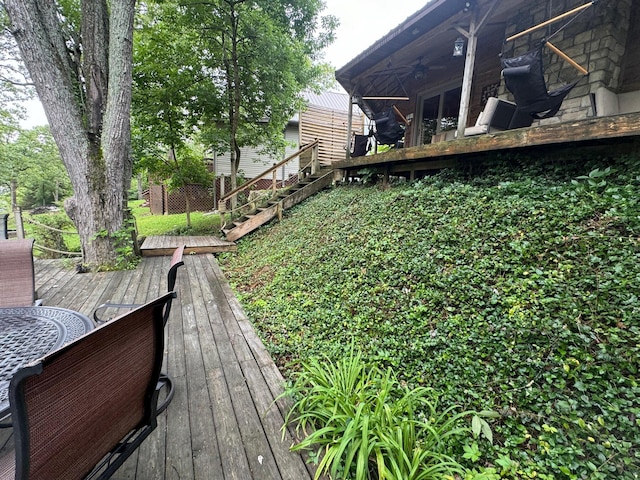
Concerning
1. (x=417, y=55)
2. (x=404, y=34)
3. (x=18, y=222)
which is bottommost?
(x=18, y=222)

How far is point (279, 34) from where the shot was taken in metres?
6.39

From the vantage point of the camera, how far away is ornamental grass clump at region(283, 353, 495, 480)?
4.25ft

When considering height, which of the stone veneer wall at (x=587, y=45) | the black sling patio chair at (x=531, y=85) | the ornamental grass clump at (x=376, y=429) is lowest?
the ornamental grass clump at (x=376, y=429)

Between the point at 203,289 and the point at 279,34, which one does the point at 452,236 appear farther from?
the point at 279,34

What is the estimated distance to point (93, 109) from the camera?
14.1ft

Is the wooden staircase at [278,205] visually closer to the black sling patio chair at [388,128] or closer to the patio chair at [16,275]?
the black sling patio chair at [388,128]

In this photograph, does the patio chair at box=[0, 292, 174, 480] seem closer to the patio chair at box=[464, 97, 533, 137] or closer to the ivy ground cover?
the ivy ground cover

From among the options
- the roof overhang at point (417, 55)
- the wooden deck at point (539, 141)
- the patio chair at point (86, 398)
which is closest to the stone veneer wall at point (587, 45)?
the roof overhang at point (417, 55)

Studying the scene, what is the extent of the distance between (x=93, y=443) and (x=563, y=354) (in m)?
2.15

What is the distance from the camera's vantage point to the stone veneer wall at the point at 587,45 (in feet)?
12.0

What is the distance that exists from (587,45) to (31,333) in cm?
640

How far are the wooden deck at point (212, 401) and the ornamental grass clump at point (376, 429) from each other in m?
0.15

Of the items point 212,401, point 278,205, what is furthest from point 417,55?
point 212,401

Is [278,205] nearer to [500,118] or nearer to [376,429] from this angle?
[500,118]
